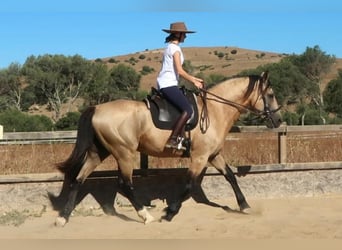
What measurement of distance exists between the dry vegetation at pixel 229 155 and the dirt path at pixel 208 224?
1283 millimetres

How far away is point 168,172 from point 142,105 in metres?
1.64

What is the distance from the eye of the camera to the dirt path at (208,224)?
Answer: 673cm

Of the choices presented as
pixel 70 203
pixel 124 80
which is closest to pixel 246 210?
pixel 70 203

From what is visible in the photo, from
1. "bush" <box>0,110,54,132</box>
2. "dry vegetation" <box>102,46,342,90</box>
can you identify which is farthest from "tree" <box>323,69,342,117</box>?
"dry vegetation" <box>102,46,342,90</box>

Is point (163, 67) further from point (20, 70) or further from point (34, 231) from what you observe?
point (20, 70)

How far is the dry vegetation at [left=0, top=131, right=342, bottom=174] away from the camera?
30.5ft

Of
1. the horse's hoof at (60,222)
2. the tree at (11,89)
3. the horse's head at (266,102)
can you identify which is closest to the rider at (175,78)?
the horse's head at (266,102)

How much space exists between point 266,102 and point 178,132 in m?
1.68

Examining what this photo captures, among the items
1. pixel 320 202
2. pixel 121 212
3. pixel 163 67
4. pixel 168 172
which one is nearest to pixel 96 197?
pixel 121 212

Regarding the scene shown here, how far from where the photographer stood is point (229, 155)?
10.6 metres

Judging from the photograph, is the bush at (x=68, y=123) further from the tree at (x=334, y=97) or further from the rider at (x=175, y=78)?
the rider at (x=175, y=78)

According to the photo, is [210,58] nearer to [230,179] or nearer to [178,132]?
[230,179]

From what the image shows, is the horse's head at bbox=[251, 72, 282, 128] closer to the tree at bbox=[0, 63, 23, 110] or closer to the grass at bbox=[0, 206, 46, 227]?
the grass at bbox=[0, 206, 46, 227]

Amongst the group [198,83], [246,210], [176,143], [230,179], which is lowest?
[246,210]
